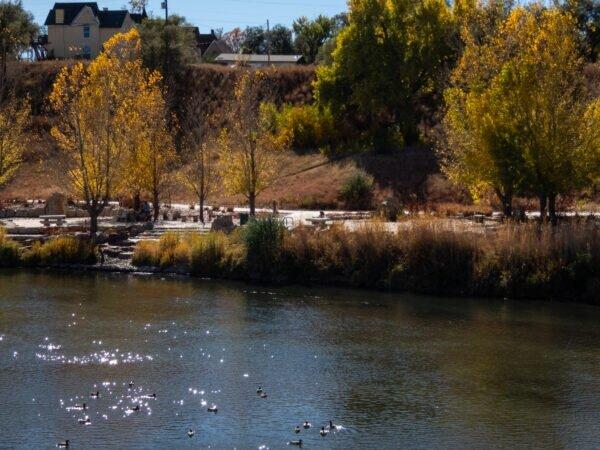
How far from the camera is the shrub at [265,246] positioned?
33469 mm

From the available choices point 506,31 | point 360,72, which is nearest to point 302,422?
point 506,31

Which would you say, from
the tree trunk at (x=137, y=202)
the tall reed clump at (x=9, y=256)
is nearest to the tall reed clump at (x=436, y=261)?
the tall reed clump at (x=9, y=256)

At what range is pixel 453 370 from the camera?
71.2 feet

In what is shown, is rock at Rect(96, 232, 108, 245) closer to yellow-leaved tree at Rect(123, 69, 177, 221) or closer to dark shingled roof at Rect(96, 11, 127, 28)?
yellow-leaved tree at Rect(123, 69, 177, 221)

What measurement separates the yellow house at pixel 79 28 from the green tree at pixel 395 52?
3528 cm

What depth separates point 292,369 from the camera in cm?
2152

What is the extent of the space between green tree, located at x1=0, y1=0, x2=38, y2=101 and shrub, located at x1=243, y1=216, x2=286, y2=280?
1585 inches

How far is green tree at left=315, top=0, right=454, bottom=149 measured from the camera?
57.0 m

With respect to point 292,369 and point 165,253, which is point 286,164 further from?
point 292,369

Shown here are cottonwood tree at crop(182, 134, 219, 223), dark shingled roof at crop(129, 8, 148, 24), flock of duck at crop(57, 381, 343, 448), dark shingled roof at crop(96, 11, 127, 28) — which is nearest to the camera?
flock of duck at crop(57, 381, 343, 448)

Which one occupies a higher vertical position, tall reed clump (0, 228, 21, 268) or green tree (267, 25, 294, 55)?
green tree (267, 25, 294, 55)

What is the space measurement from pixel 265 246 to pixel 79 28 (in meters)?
59.9

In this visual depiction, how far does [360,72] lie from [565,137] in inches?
998

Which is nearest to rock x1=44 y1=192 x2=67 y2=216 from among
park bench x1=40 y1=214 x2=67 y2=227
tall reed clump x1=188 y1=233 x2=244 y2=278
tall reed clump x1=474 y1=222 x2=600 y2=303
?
park bench x1=40 y1=214 x2=67 y2=227
